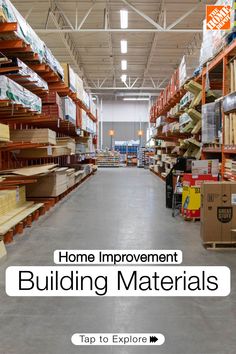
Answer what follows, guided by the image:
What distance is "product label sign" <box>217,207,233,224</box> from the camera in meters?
4.56

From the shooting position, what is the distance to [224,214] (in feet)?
15.0

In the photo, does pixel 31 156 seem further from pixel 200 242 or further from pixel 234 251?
pixel 234 251

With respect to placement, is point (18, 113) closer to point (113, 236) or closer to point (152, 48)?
point (113, 236)

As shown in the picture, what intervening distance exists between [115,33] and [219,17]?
10647 millimetres

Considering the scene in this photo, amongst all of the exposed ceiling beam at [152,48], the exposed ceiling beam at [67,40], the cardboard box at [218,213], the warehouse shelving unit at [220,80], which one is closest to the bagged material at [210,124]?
the warehouse shelving unit at [220,80]

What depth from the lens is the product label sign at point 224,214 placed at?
15.0ft

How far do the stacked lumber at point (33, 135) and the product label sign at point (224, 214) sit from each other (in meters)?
3.33

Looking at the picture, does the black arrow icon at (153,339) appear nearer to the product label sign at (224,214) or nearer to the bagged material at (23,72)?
the product label sign at (224,214)

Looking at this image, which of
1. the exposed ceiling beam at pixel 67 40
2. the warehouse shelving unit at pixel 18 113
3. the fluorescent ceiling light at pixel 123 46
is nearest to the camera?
the warehouse shelving unit at pixel 18 113

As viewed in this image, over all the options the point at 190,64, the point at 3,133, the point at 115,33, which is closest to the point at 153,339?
the point at 3,133

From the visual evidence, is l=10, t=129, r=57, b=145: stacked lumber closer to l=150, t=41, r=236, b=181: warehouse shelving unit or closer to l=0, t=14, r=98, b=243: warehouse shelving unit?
l=0, t=14, r=98, b=243: warehouse shelving unit

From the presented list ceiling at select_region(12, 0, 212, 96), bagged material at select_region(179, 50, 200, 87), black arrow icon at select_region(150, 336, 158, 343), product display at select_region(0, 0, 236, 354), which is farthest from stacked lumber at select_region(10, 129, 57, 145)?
ceiling at select_region(12, 0, 212, 96)

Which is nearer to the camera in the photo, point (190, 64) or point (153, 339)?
point (153, 339)

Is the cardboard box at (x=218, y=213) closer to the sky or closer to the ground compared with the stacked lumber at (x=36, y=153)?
closer to the ground
